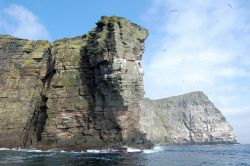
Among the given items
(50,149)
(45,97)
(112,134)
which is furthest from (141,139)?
(45,97)

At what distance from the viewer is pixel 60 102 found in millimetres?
78438

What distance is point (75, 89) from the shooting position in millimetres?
79875

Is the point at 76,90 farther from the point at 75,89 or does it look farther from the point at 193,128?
the point at 193,128

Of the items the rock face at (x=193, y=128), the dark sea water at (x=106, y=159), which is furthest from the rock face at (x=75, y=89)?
the rock face at (x=193, y=128)

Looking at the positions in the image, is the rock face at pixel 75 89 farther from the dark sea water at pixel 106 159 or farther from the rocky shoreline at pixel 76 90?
the dark sea water at pixel 106 159

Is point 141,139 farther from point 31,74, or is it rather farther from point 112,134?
point 31,74

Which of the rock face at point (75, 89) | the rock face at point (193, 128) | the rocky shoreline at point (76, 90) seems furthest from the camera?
the rock face at point (193, 128)

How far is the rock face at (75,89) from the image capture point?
73.8m

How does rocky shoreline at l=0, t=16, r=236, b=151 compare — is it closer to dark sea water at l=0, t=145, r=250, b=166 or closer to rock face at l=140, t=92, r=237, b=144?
dark sea water at l=0, t=145, r=250, b=166

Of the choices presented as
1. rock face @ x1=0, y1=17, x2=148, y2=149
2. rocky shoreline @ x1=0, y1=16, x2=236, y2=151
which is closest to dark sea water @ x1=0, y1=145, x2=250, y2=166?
rocky shoreline @ x1=0, y1=16, x2=236, y2=151

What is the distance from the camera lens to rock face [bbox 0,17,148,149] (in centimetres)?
7375

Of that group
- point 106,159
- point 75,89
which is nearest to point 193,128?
point 75,89

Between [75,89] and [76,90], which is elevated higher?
[75,89]

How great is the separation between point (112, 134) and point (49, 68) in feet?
85.8
